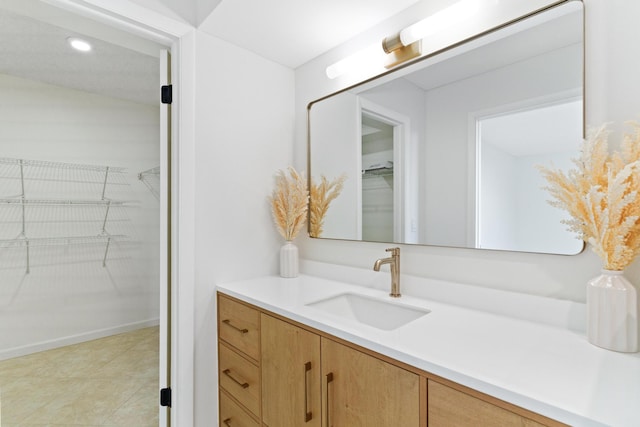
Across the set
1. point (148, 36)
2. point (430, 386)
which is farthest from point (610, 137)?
point (148, 36)

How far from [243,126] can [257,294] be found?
3.05ft

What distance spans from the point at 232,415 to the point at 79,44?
8.40ft

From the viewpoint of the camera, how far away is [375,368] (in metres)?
0.85

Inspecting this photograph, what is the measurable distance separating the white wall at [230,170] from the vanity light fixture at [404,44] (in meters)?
0.44

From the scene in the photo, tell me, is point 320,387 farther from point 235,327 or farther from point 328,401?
point 235,327

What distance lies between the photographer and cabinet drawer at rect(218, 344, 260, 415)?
1307 mm

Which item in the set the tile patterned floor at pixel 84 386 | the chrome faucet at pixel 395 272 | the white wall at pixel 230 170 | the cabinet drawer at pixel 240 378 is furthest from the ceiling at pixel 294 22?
the tile patterned floor at pixel 84 386

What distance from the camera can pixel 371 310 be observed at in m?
1.34

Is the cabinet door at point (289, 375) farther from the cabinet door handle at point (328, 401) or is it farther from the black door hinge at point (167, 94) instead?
the black door hinge at point (167, 94)

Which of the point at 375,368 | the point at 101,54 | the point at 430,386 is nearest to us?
the point at 430,386

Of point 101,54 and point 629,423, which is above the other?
point 101,54

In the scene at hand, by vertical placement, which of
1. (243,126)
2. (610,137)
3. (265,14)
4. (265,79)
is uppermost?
(265,14)

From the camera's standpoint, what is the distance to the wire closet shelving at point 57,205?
2.63 meters

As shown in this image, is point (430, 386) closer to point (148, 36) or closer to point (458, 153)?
point (458, 153)
